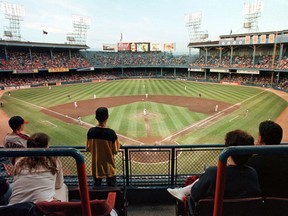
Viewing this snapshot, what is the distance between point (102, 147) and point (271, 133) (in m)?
3.06

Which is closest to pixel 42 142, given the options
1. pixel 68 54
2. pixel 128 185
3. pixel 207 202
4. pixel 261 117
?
pixel 207 202

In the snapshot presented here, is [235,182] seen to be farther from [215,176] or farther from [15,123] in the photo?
[15,123]

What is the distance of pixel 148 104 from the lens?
2775 centimetres

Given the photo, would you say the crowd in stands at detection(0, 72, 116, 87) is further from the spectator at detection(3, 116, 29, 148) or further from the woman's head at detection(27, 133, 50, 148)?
the woman's head at detection(27, 133, 50, 148)

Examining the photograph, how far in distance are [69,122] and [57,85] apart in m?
30.6

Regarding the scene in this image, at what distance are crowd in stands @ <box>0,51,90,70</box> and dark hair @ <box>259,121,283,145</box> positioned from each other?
53.1m

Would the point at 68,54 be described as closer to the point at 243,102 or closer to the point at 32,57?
the point at 32,57

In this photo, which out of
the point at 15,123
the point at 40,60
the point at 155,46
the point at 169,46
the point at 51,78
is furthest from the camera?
the point at 155,46

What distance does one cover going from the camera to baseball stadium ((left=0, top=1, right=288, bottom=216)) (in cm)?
500

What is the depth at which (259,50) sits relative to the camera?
163 feet

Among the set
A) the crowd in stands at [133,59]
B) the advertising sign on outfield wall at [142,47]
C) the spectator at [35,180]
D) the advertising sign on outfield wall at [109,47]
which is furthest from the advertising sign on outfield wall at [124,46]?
the spectator at [35,180]

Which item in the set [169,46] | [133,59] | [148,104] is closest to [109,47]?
[133,59]

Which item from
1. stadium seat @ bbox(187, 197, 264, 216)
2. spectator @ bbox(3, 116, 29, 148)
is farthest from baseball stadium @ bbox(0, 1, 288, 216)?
spectator @ bbox(3, 116, 29, 148)

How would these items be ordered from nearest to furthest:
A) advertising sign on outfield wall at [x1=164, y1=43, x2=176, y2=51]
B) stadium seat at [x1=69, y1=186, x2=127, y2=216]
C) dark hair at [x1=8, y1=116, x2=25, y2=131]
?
stadium seat at [x1=69, y1=186, x2=127, y2=216]
dark hair at [x1=8, y1=116, x2=25, y2=131]
advertising sign on outfield wall at [x1=164, y1=43, x2=176, y2=51]
